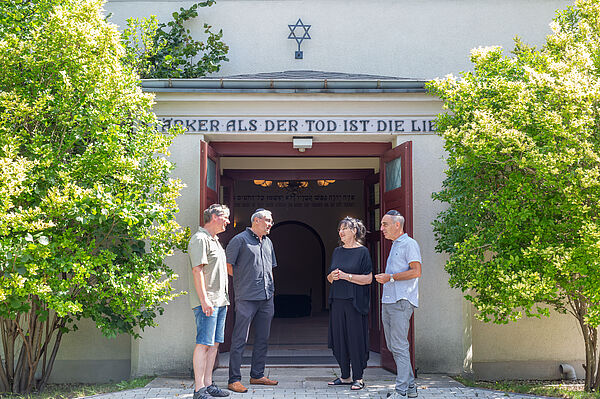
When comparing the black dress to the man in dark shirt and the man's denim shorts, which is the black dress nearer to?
the man in dark shirt

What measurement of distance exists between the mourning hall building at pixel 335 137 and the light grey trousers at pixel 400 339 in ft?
4.17

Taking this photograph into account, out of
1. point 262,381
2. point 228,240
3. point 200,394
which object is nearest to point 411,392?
point 262,381

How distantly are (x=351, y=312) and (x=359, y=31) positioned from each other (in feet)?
18.8

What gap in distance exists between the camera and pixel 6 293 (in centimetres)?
555

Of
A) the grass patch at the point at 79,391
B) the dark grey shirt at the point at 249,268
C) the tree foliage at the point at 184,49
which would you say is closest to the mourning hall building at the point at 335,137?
the tree foliage at the point at 184,49

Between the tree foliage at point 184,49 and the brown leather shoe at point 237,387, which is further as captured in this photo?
the tree foliage at point 184,49

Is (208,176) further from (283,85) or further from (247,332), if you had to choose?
(247,332)

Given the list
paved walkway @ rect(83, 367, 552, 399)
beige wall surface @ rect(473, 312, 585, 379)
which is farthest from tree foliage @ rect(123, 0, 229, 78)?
beige wall surface @ rect(473, 312, 585, 379)

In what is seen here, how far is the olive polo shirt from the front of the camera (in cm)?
563

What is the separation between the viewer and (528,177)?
6.25 m

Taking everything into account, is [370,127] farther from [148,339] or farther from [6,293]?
[6,293]

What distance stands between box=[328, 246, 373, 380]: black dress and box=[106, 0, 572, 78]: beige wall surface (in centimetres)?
479

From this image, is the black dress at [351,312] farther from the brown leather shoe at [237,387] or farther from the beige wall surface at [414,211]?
the beige wall surface at [414,211]

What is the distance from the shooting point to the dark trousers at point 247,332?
6312mm
